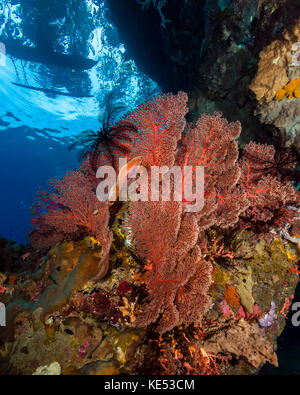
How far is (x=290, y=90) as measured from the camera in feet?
14.5

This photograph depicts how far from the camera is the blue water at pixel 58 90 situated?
1347 cm

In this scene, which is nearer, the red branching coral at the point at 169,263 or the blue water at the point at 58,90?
the red branching coral at the point at 169,263

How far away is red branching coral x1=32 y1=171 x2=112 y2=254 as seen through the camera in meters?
2.80

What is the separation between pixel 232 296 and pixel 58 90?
23716 millimetres

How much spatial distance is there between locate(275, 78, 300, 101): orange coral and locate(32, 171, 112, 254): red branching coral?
15.6 ft

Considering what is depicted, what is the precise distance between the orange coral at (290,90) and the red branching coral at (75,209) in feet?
15.6

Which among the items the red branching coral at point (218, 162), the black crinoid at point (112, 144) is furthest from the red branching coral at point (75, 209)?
the red branching coral at point (218, 162)

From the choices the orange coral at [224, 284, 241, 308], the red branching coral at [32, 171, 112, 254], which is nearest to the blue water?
the red branching coral at [32, 171, 112, 254]

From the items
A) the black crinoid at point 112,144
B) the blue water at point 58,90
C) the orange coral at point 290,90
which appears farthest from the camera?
the blue water at point 58,90

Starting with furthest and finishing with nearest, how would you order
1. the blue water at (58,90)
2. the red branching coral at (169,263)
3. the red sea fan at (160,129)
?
the blue water at (58,90), the red sea fan at (160,129), the red branching coral at (169,263)

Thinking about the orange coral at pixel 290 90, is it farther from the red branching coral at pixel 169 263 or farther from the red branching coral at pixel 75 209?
the red branching coral at pixel 75 209

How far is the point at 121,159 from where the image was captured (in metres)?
3.23
